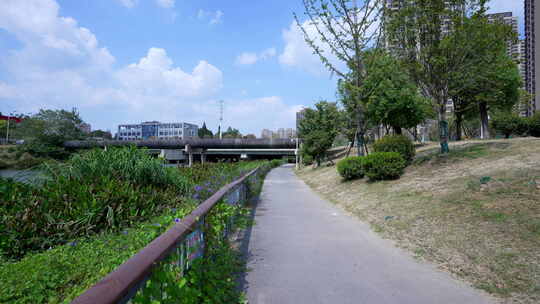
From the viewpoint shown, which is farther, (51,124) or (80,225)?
(51,124)

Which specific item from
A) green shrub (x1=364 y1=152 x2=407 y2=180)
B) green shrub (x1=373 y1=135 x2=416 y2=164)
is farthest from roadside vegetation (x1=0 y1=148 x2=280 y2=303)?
green shrub (x1=373 y1=135 x2=416 y2=164)

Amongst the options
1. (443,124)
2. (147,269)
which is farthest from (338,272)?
(443,124)

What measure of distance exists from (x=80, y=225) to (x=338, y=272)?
141 inches

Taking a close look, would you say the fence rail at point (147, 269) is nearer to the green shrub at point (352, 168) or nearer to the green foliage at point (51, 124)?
the green shrub at point (352, 168)

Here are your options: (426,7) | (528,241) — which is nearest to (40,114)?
(426,7)

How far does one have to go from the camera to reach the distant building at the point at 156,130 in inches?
5999

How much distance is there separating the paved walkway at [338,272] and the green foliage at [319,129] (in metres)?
23.0

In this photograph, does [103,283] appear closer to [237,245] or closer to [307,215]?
[237,245]

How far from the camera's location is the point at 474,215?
5.66m

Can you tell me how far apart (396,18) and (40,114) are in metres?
73.2

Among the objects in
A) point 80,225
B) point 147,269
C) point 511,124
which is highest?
point 511,124

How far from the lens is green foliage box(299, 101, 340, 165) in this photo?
2948 centimetres

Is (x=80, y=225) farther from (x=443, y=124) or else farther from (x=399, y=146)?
(x=443, y=124)

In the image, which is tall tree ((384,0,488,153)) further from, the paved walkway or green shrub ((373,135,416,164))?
the paved walkway
